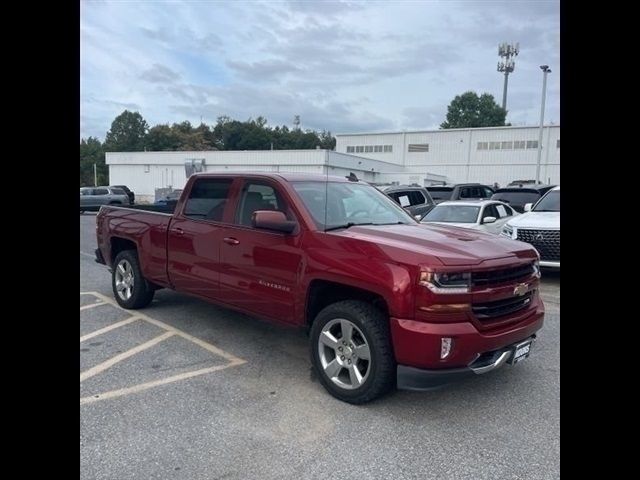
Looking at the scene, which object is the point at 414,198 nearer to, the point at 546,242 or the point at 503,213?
the point at 503,213

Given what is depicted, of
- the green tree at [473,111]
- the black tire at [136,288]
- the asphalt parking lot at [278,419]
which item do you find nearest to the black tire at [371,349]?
the asphalt parking lot at [278,419]

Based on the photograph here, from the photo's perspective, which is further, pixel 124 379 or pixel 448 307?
pixel 124 379

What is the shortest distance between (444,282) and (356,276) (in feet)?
2.19

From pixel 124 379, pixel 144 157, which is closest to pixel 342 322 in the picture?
pixel 124 379

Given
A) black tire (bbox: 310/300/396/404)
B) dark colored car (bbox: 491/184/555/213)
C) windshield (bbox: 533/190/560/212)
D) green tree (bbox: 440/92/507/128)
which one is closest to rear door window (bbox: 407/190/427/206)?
dark colored car (bbox: 491/184/555/213)

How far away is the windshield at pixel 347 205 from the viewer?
4.50 m

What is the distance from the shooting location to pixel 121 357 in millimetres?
4863

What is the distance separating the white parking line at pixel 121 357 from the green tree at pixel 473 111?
59631mm

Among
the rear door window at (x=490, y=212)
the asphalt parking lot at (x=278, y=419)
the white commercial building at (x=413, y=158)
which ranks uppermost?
the white commercial building at (x=413, y=158)

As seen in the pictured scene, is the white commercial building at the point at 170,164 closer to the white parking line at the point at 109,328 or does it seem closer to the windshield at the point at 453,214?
the windshield at the point at 453,214

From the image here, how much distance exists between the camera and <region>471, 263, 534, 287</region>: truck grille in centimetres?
357
